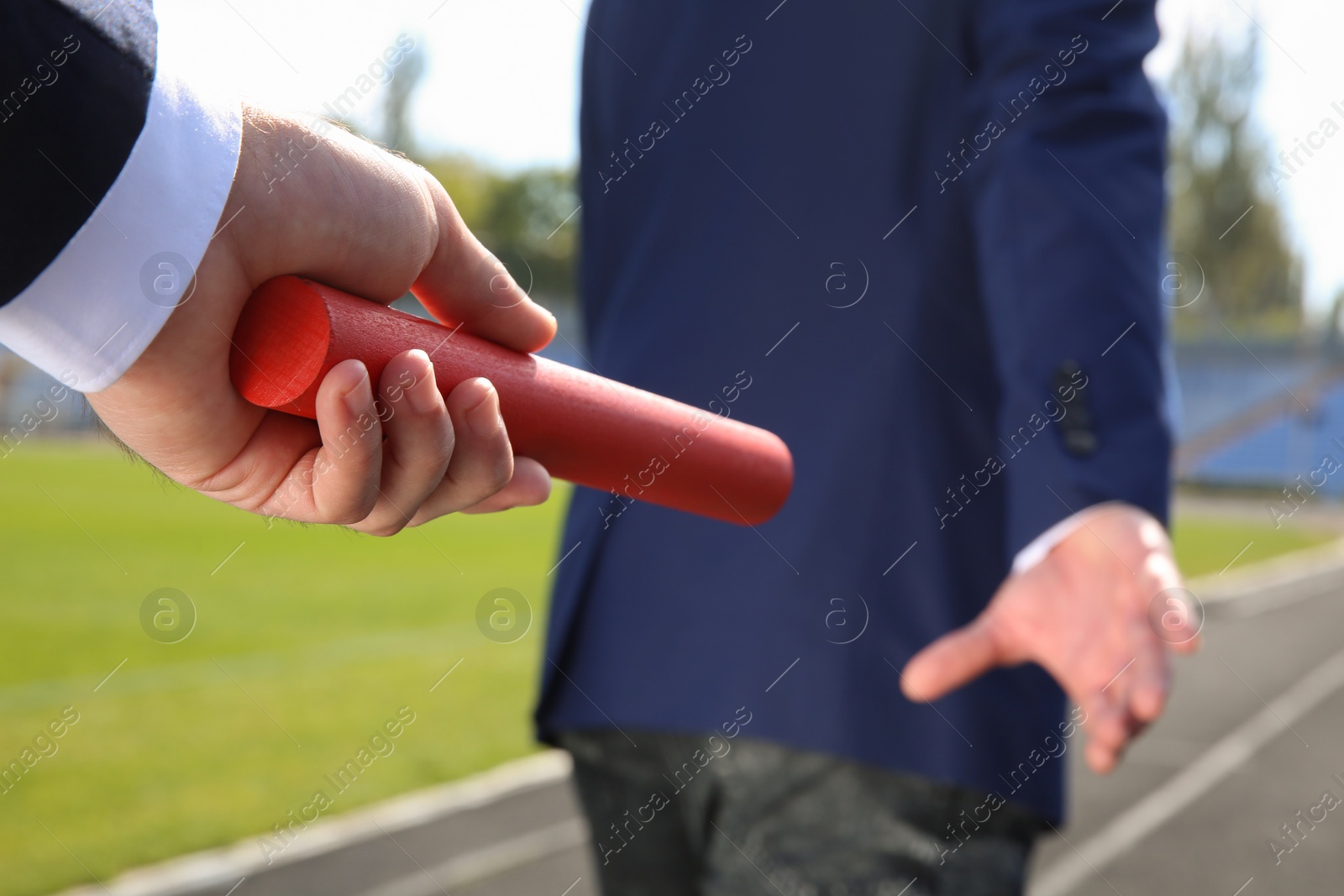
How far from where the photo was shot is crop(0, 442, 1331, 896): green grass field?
189 inches

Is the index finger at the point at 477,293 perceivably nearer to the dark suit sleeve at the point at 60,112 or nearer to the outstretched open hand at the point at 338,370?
the outstretched open hand at the point at 338,370

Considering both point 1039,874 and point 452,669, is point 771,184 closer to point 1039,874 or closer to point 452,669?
point 1039,874

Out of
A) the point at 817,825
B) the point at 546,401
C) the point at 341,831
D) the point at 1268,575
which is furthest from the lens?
the point at 1268,575

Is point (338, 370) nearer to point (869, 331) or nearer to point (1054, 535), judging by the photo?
point (1054, 535)

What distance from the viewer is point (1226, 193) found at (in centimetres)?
3984

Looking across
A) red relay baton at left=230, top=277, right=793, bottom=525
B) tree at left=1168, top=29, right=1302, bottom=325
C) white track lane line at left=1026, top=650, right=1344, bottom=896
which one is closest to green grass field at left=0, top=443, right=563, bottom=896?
red relay baton at left=230, top=277, right=793, bottom=525

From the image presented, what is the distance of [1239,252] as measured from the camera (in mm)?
42750

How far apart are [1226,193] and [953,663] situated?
4488 centimetres

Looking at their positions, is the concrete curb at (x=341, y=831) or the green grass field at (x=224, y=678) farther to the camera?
the green grass field at (x=224, y=678)

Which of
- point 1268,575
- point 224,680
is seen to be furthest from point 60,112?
point 1268,575

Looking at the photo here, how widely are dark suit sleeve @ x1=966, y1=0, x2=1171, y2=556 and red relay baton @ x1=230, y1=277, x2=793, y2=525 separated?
51cm

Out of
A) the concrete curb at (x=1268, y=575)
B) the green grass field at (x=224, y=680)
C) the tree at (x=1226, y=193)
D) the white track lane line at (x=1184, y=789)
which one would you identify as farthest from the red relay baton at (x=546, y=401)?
the tree at (x=1226, y=193)

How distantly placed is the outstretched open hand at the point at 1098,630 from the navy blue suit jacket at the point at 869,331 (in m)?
0.14

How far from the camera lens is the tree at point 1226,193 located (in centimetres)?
3984
